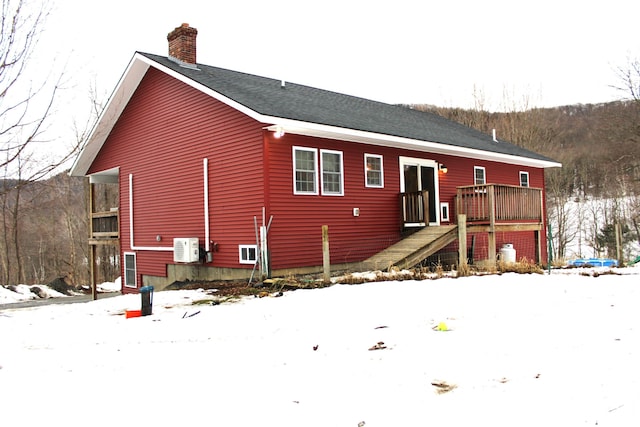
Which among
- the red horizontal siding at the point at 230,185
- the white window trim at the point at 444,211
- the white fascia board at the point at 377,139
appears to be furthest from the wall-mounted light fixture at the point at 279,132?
the white window trim at the point at 444,211

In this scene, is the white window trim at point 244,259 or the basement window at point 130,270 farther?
the basement window at point 130,270

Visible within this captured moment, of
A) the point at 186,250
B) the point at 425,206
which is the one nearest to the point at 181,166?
the point at 186,250

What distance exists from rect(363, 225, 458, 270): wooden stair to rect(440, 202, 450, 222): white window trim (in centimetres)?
266

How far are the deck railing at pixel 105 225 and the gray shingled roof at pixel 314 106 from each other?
20.2 feet

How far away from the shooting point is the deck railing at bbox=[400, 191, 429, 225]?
13914 millimetres

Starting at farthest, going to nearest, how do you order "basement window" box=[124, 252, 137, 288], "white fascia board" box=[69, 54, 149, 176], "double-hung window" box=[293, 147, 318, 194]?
"basement window" box=[124, 252, 137, 288] → "white fascia board" box=[69, 54, 149, 176] → "double-hung window" box=[293, 147, 318, 194]

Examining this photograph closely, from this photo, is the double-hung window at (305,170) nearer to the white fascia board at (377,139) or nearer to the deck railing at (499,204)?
the white fascia board at (377,139)

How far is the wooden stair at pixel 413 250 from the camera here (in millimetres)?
11602

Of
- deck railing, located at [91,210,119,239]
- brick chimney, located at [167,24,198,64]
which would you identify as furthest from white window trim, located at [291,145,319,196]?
deck railing, located at [91,210,119,239]

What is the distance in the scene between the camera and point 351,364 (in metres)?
4.51

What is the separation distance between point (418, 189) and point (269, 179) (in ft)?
19.2

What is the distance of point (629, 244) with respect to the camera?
34.8 meters

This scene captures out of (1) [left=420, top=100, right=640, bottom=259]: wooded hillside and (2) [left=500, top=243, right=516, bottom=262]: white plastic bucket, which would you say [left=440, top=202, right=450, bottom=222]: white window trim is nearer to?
(2) [left=500, top=243, right=516, bottom=262]: white plastic bucket

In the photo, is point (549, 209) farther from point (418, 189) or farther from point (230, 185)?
point (230, 185)
